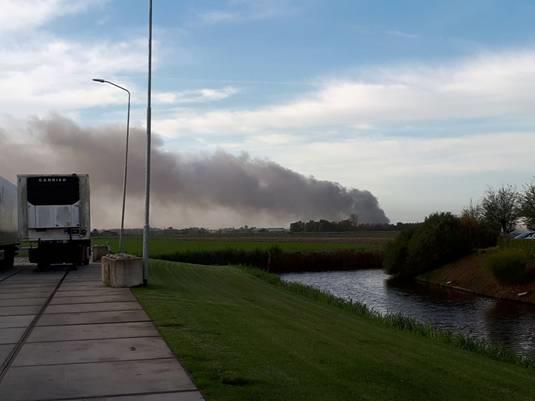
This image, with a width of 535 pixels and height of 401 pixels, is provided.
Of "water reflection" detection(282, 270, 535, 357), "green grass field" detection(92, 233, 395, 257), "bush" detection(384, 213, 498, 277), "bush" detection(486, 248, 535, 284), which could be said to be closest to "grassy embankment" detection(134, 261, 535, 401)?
"water reflection" detection(282, 270, 535, 357)

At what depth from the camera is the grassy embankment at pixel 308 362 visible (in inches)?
328

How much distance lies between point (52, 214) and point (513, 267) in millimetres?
31788

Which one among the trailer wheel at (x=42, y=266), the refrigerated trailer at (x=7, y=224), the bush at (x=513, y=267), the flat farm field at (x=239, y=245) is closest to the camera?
the trailer wheel at (x=42, y=266)

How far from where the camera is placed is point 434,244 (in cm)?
6228

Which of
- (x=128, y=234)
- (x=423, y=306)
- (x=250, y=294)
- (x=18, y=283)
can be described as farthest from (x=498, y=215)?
(x=128, y=234)

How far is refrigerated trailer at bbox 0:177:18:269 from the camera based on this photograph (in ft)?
96.2

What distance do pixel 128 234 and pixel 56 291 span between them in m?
151

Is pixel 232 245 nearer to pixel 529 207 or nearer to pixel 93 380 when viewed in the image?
pixel 529 207

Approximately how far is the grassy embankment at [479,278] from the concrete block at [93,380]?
120ft

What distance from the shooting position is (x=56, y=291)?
20062 millimetres

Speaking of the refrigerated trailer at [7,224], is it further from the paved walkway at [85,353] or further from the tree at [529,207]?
the tree at [529,207]

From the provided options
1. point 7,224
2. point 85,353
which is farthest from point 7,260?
point 85,353

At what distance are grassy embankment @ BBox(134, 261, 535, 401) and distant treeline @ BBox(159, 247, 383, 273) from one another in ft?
171

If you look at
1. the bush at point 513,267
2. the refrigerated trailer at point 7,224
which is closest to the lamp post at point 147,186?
the refrigerated trailer at point 7,224
